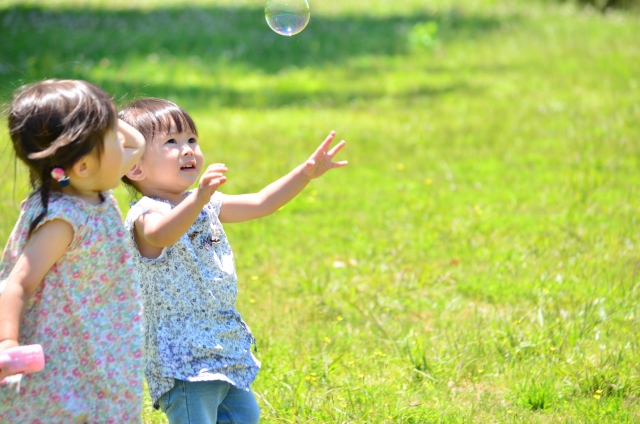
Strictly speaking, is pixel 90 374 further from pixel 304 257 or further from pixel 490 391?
pixel 304 257

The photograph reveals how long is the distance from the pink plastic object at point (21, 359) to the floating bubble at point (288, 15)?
2.34 meters

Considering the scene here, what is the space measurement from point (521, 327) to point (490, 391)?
629 millimetres

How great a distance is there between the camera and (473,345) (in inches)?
169

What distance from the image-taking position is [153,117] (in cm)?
305

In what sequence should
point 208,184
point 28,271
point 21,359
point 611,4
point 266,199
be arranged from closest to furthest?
point 21,359 < point 28,271 < point 208,184 < point 266,199 < point 611,4

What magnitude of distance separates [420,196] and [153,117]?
4236mm

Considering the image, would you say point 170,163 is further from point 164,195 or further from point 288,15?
point 288,15

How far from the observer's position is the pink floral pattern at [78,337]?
96.6 inches

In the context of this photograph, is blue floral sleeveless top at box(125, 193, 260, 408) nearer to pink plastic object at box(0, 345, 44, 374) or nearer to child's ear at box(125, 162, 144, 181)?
child's ear at box(125, 162, 144, 181)

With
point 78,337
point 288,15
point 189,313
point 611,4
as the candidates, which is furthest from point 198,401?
point 611,4

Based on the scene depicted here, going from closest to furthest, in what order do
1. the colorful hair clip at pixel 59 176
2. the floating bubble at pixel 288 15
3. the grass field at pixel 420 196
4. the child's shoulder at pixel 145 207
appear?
the colorful hair clip at pixel 59 176
the child's shoulder at pixel 145 207
the grass field at pixel 420 196
the floating bubble at pixel 288 15

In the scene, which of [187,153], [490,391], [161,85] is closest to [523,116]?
[161,85]

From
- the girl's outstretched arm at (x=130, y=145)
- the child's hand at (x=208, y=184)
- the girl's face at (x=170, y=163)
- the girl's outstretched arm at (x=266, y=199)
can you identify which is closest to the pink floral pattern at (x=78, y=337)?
the girl's outstretched arm at (x=130, y=145)

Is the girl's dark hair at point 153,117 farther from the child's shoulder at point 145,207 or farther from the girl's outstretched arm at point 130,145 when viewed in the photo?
the girl's outstretched arm at point 130,145
